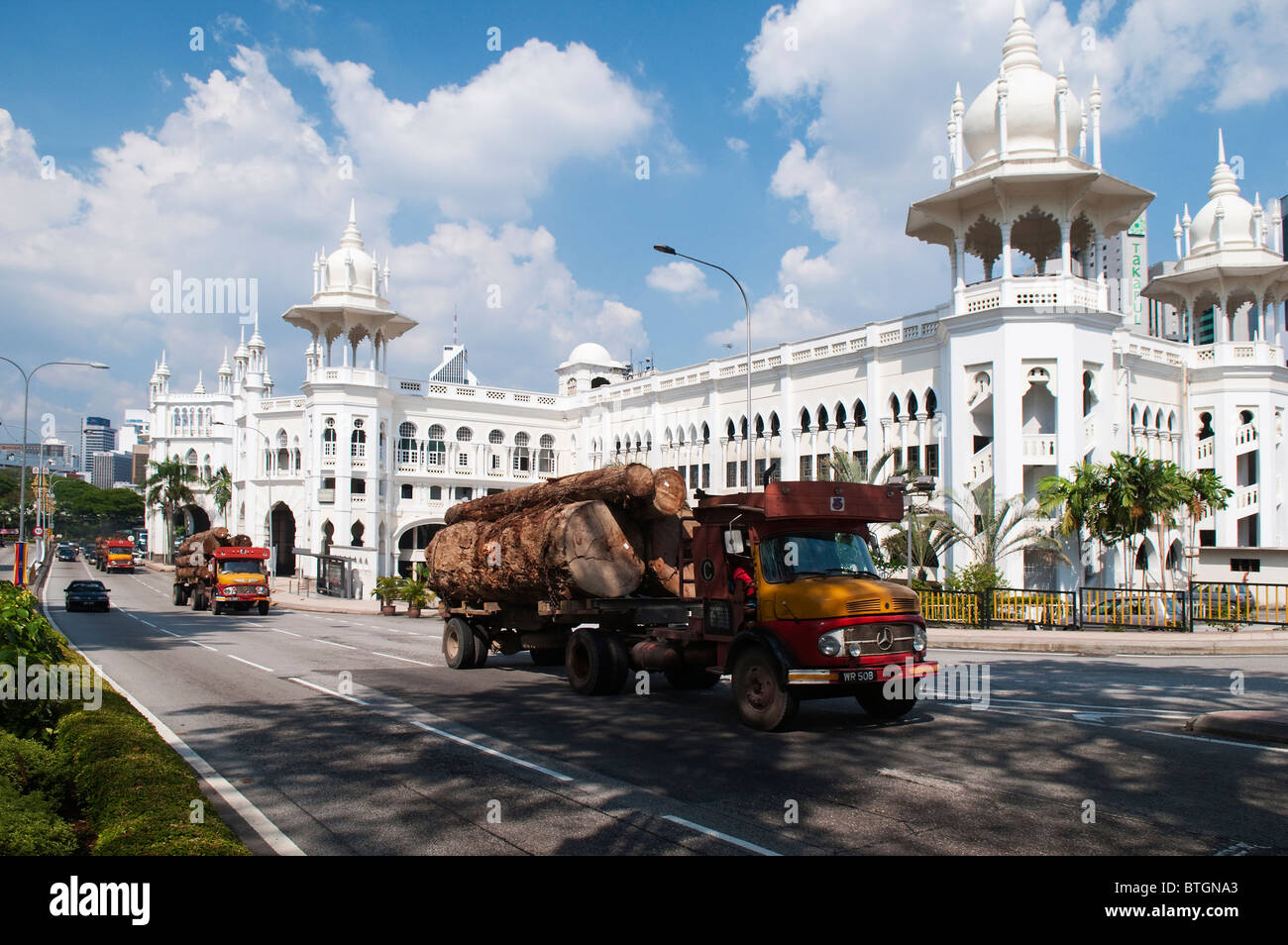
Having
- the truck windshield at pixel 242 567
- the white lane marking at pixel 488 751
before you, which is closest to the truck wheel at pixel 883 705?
the white lane marking at pixel 488 751

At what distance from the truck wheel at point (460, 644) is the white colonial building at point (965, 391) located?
1947 cm

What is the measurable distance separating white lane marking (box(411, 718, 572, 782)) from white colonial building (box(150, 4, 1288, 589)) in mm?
23620

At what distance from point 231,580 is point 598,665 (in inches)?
992

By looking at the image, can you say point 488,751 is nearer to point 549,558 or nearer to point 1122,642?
point 549,558

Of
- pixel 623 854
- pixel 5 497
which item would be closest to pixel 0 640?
pixel 623 854

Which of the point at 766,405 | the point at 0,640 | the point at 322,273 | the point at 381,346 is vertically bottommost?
the point at 0,640

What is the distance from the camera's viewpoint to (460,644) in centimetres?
1698

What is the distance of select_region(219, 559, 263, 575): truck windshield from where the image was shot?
3456cm

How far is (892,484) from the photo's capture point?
36.8 ft

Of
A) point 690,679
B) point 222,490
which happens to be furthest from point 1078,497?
point 222,490

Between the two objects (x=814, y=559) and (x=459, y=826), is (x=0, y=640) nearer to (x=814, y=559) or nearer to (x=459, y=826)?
(x=459, y=826)

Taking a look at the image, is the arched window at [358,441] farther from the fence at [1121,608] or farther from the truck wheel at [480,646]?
the truck wheel at [480,646]

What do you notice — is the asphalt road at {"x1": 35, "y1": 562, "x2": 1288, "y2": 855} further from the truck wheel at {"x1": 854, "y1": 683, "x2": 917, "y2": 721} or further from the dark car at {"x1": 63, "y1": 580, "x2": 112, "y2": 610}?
the dark car at {"x1": 63, "y1": 580, "x2": 112, "y2": 610}
